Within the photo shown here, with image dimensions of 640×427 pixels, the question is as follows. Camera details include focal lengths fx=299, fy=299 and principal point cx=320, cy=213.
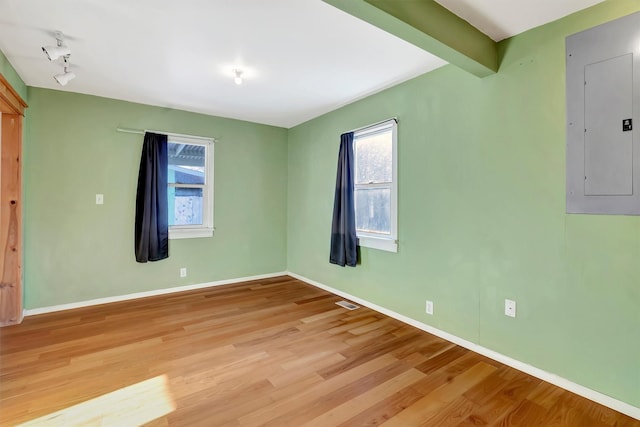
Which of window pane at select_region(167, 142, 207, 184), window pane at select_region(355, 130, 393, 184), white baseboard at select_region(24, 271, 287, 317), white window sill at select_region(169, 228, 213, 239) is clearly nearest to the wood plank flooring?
white baseboard at select_region(24, 271, 287, 317)

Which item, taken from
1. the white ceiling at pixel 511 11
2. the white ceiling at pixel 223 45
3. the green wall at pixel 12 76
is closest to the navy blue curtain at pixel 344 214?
the white ceiling at pixel 223 45

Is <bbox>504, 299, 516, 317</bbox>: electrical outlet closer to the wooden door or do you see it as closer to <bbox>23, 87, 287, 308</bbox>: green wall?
<bbox>23, 87, 287, 308</bbox>: green wall

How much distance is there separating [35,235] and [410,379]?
4.04 metres

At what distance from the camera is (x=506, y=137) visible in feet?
7.48

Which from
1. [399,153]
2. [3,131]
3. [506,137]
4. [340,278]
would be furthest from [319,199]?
[3,131]

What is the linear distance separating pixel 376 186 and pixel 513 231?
4.91 ft

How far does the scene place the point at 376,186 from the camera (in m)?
3.44

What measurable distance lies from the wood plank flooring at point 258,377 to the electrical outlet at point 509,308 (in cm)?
40

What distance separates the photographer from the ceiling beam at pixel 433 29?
1.63 meters

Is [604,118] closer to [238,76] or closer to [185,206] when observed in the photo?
[238,76]

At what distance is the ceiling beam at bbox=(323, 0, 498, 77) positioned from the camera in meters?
1.63

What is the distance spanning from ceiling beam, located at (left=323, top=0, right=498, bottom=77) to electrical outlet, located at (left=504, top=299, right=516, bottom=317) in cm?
178

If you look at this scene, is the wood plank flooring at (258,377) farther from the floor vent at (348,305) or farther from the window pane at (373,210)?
the window pane at (373,210)

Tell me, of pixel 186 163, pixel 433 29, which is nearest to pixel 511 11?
pixel 433 29
